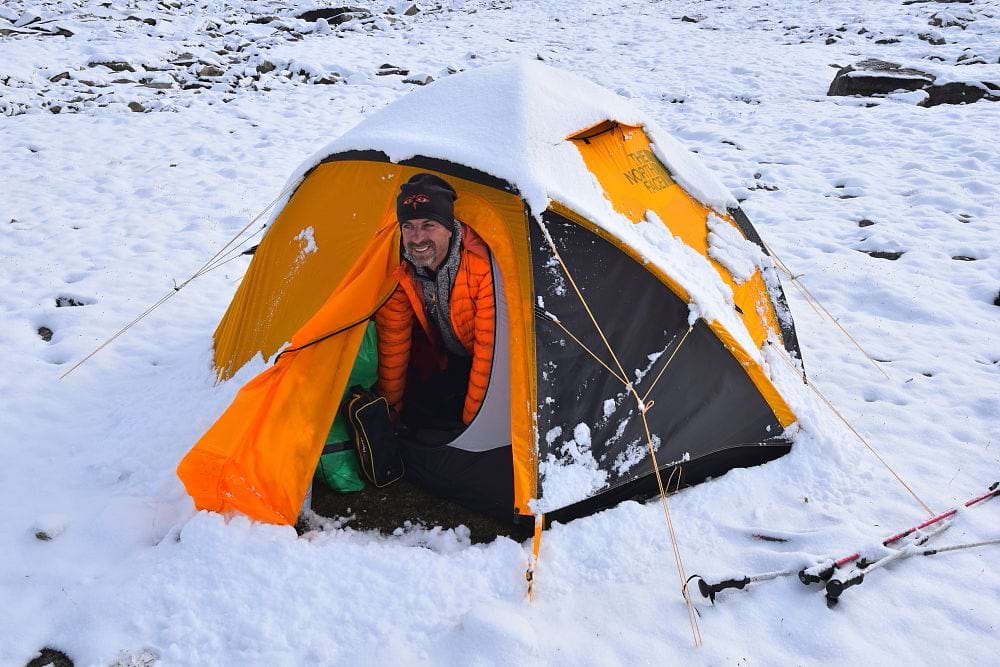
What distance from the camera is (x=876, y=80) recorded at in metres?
10.6

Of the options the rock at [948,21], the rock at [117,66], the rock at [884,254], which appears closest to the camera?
the rock at [884,254]

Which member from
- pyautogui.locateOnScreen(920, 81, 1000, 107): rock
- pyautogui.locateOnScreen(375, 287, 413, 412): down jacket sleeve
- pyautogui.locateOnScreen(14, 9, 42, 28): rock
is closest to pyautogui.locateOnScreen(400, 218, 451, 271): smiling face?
pyautogui.locateOnScreen(375, 287, 413, 412): down jacket sleeve

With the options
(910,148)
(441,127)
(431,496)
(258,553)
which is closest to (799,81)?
(910,148)

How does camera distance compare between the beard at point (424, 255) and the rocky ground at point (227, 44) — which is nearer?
the beard at point (424, 255)

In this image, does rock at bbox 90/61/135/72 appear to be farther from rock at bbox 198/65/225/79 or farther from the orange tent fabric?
the orange tent fabric

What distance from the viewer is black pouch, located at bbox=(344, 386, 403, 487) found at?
11.6 feet

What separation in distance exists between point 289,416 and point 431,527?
891 mm

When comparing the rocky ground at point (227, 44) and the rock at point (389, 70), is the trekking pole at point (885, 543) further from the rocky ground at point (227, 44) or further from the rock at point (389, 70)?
the rock at point (389, 70)

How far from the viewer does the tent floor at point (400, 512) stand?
334cm

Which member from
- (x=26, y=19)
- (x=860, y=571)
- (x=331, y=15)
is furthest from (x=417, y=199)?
(x=331, y=15)

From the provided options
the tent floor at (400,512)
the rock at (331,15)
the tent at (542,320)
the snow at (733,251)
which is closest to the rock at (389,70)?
the rock at (331,15)

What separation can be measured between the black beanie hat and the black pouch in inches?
39.6

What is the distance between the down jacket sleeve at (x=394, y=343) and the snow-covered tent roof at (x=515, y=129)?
782 mm

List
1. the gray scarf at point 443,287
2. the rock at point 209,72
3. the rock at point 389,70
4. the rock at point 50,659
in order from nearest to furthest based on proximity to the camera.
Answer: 1. the rock at point 50,659
2. the gray scarf at point 443,287
3. the rock at point 209,72
4. the rock at point 389,70
